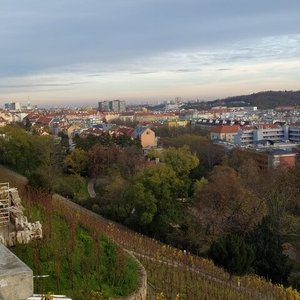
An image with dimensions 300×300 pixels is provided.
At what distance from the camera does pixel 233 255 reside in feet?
32.1

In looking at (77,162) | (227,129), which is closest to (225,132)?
(227,129)

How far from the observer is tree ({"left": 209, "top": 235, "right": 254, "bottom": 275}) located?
32.2 ft

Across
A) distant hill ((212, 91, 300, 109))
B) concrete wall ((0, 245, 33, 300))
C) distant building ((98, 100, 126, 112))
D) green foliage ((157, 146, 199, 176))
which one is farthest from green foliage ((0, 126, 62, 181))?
distant building ((98, 100, 126, 112))

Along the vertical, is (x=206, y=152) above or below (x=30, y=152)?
below

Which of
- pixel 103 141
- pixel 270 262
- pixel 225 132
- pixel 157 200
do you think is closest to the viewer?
pixel 270 262

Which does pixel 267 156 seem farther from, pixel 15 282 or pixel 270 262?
pixel 15 282

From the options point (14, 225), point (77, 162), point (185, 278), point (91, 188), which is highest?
point (14, 225)

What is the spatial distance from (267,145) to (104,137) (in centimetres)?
1691

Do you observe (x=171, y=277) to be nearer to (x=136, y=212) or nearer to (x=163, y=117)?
(x=136, y=212)

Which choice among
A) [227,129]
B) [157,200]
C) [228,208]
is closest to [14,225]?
[157,200]

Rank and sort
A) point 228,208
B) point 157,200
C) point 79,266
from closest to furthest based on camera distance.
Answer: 1. point 79,266
2. point 228,208
3. point 157,200

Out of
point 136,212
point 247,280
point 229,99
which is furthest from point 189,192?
point 229,99

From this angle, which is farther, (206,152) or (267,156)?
(267,156)

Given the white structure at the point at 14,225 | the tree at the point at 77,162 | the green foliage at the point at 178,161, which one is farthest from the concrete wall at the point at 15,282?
the tree at the point at 77,162
